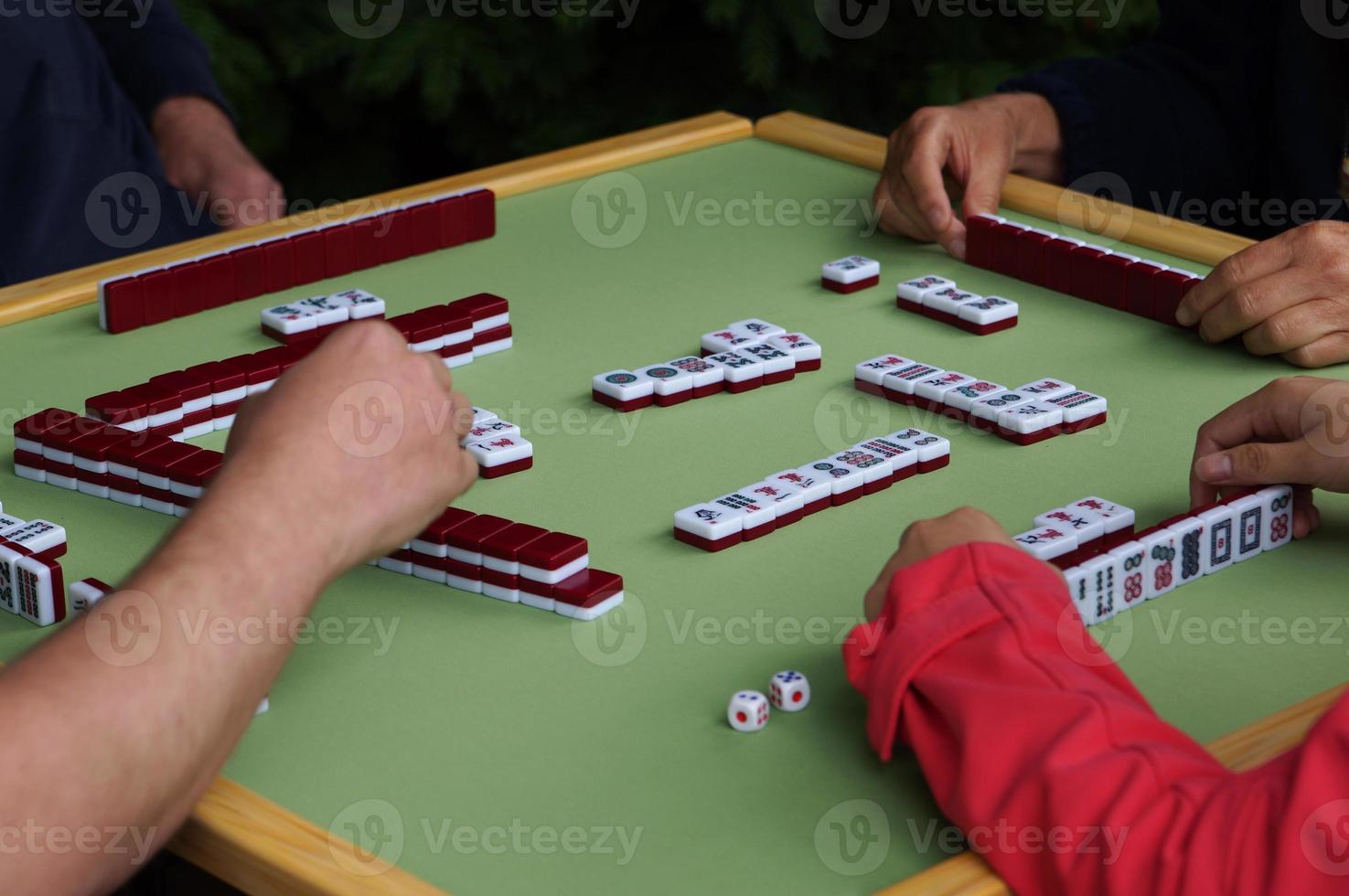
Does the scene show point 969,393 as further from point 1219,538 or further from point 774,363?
point 1219,538

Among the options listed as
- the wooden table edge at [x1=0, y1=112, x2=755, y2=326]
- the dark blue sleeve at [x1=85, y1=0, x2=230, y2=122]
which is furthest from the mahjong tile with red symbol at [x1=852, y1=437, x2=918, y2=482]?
the dark blue sleeve at [x1=85, y1=0, x2=230, y2=122]

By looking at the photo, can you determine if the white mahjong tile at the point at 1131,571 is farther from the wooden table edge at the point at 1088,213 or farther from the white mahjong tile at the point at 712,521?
the wooden table edge at the point at 1088,213

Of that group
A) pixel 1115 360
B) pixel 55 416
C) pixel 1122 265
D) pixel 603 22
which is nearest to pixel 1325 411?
pixel 1115 360

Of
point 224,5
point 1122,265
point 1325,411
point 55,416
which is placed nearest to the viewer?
point 1325,411

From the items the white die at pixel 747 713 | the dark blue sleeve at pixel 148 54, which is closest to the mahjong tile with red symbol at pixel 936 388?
the white die at pixel 747 713

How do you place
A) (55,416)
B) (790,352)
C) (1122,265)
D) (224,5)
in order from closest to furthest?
(55,416)
(790,352)
(1122,265)
(224,5)

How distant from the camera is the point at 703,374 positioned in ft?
5.39

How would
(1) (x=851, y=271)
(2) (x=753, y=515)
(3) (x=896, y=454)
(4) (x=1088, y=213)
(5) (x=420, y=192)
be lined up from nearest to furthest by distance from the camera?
(2) (x=753, y=515) < (3) (x=896, y=454) < (1) (x=851, y=271) < (4) (x=1088, y=213) < (5) (x=420, y=192)

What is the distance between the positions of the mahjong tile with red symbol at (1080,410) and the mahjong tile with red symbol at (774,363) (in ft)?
0.90

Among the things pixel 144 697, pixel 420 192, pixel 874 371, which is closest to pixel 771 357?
pixel 874 371

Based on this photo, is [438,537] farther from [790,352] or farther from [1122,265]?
[1122,265]

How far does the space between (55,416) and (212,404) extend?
149mm

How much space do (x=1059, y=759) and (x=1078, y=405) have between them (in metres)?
0.66

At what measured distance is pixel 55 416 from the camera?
153 centimetres
